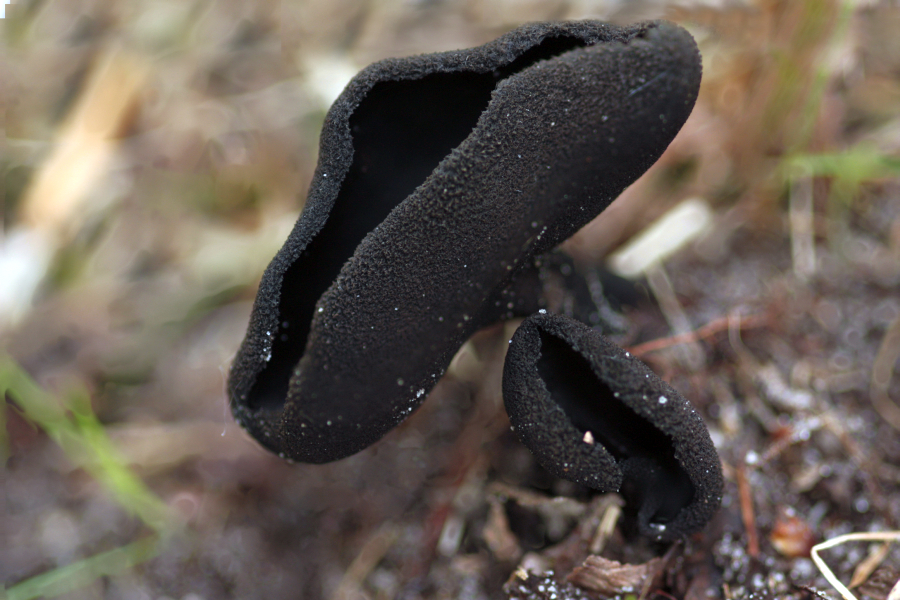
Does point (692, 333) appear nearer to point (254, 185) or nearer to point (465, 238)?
point (465, 238)

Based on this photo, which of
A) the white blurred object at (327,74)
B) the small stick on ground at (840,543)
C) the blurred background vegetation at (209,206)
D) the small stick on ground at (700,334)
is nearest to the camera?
the small stick on ground at (840,543)

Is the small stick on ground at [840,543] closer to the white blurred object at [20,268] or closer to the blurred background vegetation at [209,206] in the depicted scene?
the blurred background vegetation at [209,206]

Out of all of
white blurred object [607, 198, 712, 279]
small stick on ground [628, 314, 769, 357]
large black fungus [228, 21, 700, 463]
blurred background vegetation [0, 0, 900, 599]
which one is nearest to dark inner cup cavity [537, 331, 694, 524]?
large black fungus [228, 21, 700, 463]

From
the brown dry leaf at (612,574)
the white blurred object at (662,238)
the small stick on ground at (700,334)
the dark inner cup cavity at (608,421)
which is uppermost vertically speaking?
the dark inner cup cavity at (608,421)

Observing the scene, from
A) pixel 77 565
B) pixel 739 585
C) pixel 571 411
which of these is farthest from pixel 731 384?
pixel 77 565

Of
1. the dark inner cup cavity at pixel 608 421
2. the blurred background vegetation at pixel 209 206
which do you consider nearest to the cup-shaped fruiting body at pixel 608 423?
the dark inner cup cavity at pixel 608 421

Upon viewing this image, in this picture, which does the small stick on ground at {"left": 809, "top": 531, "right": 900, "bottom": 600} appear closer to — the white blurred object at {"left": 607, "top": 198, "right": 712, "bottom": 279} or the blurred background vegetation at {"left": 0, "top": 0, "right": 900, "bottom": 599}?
the blurred background vegetation at {"left": 0, "top": 0, "right": 900, "bottom": 599}
